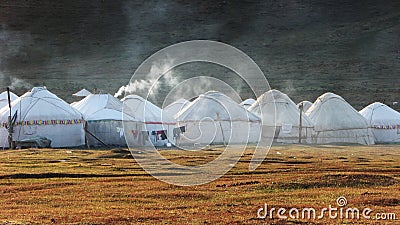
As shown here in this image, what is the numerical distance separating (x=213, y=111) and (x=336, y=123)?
9.16 m

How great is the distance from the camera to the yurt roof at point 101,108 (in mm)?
43969

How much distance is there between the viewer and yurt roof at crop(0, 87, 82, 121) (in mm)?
41531

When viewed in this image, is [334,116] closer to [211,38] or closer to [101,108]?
[101,108]

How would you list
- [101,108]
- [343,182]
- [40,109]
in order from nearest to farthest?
[343,182], [40,109], [101,108]

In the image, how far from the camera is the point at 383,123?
55.7 m

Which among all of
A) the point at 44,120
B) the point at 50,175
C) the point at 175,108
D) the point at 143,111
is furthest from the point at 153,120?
the point at 50,175

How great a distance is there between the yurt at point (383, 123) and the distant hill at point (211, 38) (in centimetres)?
3800

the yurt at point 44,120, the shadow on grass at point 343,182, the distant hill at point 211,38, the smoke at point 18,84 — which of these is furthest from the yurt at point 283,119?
the smoke at point 18,84

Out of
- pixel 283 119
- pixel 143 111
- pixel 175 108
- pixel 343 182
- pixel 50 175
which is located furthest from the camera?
pixel 175 108

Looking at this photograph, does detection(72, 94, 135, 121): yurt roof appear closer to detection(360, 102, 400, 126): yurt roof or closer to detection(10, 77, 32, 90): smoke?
detection(360, 102, 400, 126): yurt roof

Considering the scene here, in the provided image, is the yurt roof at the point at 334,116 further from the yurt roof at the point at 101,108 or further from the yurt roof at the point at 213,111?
the yurt roof at the point at 101,108

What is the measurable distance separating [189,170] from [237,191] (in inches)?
271

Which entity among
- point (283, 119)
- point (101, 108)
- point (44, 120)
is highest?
point (101, 108)

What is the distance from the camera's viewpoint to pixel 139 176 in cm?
2311
